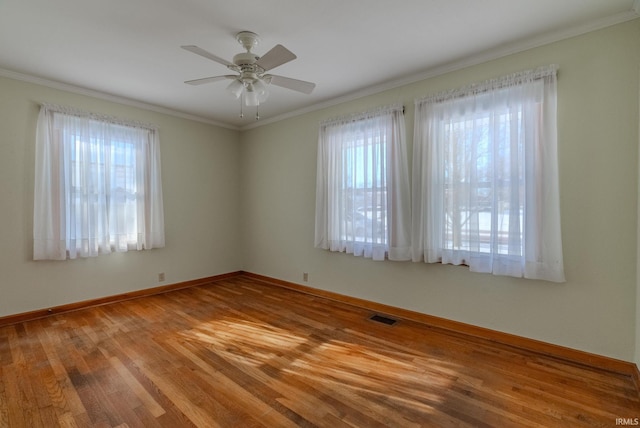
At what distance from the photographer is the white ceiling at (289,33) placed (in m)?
2.11

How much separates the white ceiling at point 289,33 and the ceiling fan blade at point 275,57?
0.33 meters

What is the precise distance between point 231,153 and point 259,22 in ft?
10.4

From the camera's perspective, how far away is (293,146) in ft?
14.9

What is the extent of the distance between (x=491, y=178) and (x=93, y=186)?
4.34 metres

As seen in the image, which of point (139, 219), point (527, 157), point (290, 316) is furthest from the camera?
point (139, 219)

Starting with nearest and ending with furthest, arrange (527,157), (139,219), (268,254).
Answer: (527,157) < (139,219) < (268,254)

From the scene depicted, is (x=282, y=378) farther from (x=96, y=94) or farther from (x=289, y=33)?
(x=96, y=94)

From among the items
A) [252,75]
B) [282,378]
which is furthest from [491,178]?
[282,378]

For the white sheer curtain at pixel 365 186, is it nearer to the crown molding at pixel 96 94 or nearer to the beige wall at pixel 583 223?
the beige wall at pixel 583 223

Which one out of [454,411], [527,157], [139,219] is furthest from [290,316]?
[527,157]

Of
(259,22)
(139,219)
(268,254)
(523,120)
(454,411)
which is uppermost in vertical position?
(259,22)

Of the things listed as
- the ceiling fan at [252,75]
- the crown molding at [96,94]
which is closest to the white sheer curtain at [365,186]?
the ceiling fan at [252,75]

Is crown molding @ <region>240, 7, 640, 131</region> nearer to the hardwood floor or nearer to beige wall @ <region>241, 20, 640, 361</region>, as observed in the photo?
beige wall @ <region>241, 20, 640, 361</region>

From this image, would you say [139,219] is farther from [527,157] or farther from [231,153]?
[527,157]
